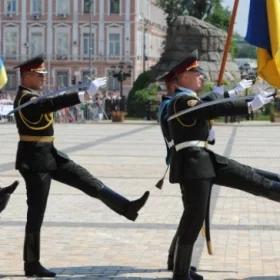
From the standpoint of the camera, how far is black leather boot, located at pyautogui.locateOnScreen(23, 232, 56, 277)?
702 cm

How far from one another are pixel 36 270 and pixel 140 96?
39.2 meters

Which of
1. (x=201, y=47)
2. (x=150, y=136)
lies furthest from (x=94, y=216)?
(x=201, y=47)

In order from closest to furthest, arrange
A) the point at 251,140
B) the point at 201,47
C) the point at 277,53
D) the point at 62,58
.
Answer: the point at 277,53 < the point at 251,140 < the point at 201,47 < the point at 62,58

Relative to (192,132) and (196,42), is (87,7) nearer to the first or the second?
(196,42)

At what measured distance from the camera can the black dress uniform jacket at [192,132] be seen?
6.54m

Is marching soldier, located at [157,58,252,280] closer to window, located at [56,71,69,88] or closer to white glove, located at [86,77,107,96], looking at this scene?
white glove, located at [86,77,107,96]

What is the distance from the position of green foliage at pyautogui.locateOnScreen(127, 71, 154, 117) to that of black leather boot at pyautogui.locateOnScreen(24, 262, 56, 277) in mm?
38331

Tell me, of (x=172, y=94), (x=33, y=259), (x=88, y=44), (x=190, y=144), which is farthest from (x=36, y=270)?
(x=88, y=44)

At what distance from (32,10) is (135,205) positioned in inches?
3245

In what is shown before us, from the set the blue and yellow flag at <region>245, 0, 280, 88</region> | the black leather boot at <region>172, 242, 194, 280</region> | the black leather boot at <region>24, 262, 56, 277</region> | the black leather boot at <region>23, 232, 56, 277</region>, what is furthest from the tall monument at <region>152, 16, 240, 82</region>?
the black leather boot at <region>172, 242, 194, 280</region>

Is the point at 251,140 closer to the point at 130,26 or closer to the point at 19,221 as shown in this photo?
the point at 19,221

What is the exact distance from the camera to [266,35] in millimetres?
7066

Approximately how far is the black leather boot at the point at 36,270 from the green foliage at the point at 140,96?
38.3 metres

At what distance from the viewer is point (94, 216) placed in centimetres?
1017
